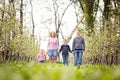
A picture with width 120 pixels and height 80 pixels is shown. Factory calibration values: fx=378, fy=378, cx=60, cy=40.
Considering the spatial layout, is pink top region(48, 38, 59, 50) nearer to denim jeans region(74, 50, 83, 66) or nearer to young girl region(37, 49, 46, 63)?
denim jeans region(74, 50, 83, 66)

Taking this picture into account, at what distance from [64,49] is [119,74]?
19.6 m

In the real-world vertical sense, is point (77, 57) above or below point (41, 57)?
above

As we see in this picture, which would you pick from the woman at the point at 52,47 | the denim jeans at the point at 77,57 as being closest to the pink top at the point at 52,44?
the woman at the point at 52,47

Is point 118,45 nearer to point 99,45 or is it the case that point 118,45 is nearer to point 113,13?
point 113,13

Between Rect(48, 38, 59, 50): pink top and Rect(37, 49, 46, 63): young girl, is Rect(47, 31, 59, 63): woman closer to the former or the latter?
Rect(48, 38, 59, 50): pink top

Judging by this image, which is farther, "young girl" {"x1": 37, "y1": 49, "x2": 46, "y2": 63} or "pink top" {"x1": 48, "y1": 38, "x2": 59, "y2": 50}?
"young girl" {"x1": 37, "y1": 49, "x2": 46, "y2": 63}

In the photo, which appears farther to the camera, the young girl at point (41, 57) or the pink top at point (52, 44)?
the young girl at point (41, 57)

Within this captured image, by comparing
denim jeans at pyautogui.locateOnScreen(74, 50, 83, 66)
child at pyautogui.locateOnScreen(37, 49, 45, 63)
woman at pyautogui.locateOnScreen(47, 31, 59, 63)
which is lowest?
child at pyautogui.locateOnScreen(37, 49, 45, 63)

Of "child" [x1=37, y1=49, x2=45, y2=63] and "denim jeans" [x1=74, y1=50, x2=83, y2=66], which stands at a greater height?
"denim jeans" [x1=74, y1=50, x2=83, y2=66]

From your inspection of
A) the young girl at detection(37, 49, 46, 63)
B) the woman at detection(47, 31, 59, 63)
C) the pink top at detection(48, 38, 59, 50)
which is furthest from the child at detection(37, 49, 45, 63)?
the pink top at detection(48, 38, 59, 50)

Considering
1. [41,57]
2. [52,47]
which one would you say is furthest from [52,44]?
[41,57]

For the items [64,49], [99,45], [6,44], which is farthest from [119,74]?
[99,45]

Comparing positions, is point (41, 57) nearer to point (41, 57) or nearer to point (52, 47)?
point (41, 57)

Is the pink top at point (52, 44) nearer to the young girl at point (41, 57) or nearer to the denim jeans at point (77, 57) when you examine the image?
the denim jeans at point (77, 57)
